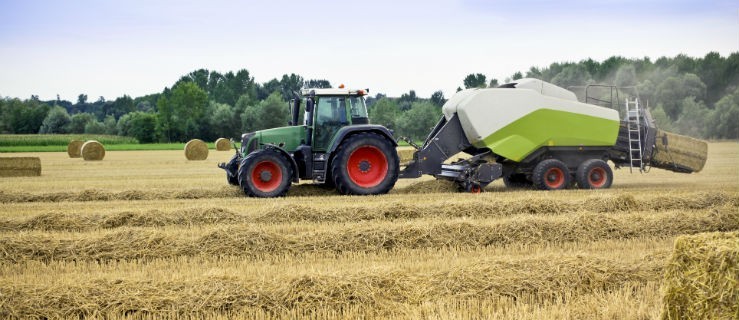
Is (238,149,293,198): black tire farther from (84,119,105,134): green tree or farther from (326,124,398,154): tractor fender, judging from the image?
(84,119,105,134): green tree

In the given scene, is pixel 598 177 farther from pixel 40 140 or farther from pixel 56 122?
pixel 56 122

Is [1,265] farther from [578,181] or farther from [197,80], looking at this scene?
[197,80]

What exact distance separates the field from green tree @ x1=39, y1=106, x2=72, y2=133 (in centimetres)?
5209

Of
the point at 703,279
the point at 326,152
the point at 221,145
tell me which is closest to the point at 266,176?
the point at 326,152

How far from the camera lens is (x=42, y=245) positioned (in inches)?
323

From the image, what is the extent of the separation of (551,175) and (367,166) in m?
3.53

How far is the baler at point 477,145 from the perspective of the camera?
12859 mm

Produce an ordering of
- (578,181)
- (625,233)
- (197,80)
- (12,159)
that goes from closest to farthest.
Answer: (625,233) < (578,181) < (12,159) < (197,80)

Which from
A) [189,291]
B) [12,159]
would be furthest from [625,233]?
[12,159]

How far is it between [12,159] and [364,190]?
11.9 m

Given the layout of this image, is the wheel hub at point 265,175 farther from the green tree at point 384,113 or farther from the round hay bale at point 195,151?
the green tree at point 384,113

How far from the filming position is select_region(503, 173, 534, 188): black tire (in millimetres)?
14867

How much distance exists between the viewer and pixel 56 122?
63500 millimetres

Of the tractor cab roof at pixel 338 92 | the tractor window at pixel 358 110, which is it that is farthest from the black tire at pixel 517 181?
the tractor cab roof at pixel 338 92
